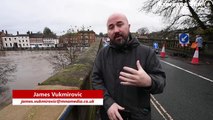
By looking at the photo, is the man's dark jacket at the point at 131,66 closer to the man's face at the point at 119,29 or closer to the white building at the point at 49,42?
the man's face at the point at 119,29

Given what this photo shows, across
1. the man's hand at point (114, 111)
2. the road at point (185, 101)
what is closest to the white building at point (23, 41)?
the road at point (185, 101)

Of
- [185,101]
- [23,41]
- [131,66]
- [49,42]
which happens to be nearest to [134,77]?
[131,66]

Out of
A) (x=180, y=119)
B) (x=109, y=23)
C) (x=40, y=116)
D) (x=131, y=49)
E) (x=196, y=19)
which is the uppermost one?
(x=196, y=19)

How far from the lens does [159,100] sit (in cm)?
602

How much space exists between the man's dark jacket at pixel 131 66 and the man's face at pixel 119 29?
7cm

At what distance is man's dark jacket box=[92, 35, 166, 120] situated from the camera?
78.6 inches

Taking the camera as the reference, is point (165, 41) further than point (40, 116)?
Yes

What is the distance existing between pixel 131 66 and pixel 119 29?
0.39 meters

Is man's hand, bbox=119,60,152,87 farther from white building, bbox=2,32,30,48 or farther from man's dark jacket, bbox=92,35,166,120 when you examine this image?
white building, bbox=2,32,30,48

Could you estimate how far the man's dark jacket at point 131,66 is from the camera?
200 cm

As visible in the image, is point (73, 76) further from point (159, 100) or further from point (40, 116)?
point (159, 100)

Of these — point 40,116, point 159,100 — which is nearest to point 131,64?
point 40,116

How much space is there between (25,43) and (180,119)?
141 metres

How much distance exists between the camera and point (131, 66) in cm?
200
